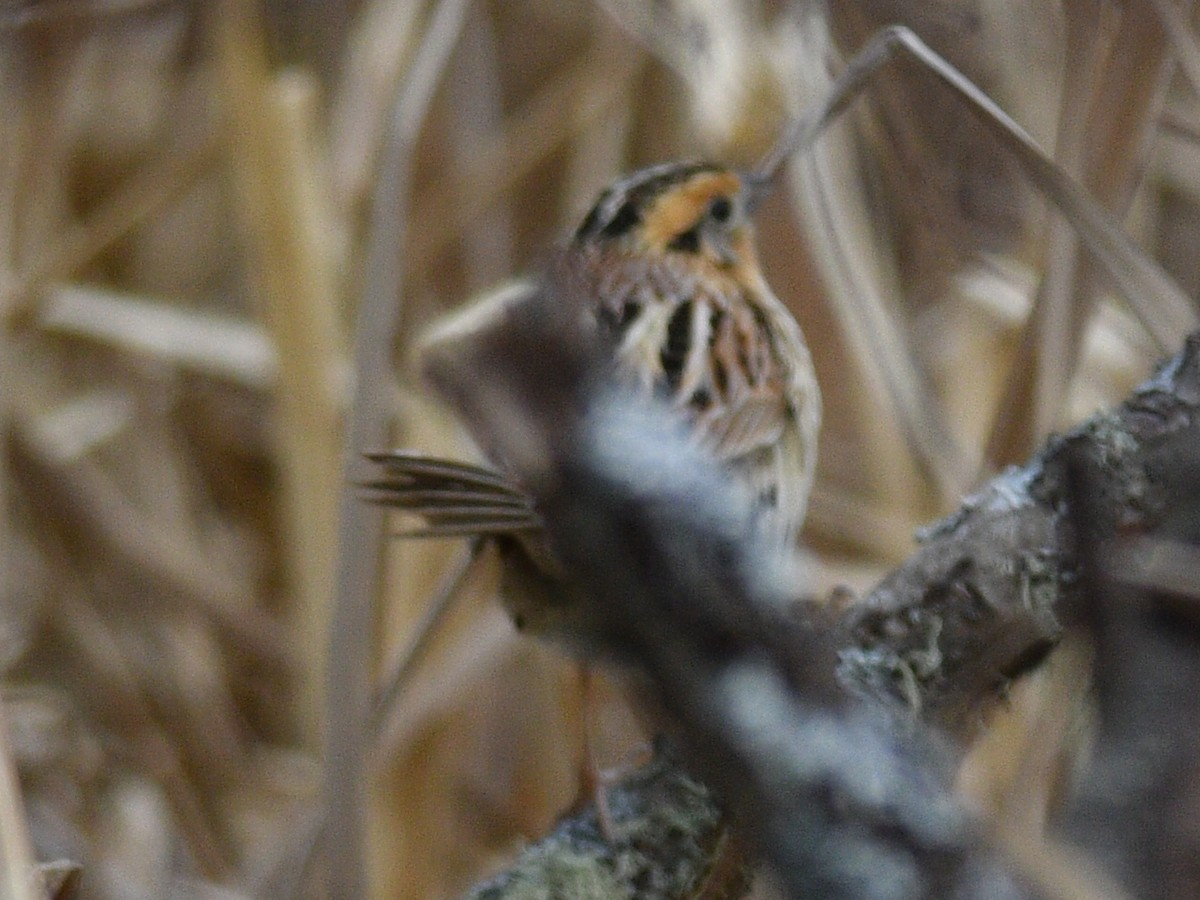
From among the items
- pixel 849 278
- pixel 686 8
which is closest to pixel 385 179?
pixel 849 278

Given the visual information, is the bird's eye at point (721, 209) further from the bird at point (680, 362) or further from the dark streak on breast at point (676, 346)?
the dark streak on breast at point (676, 346)

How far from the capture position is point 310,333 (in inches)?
78.9

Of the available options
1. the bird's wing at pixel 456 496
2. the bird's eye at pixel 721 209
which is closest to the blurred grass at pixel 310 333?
the bird's eye at pixel 721 209

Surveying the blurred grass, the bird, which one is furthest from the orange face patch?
the blurred grass

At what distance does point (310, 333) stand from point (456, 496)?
115 cm

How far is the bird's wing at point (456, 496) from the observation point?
878 millimetres

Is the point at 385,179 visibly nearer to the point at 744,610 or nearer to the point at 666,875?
the point at 666,875

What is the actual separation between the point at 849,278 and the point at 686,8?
1.90 feet

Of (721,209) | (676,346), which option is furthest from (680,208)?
(676,346)

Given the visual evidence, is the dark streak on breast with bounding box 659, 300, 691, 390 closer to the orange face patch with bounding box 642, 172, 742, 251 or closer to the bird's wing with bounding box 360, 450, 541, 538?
the orange face patch with bounding box 642, 172, 742, 251

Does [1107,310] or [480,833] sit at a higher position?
[1107,310]

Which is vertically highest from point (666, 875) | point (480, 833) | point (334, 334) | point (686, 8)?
point (686, 8)

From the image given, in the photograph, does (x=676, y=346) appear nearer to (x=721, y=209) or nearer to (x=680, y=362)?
(x=680, y=362)

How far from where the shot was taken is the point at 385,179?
1.52 m
